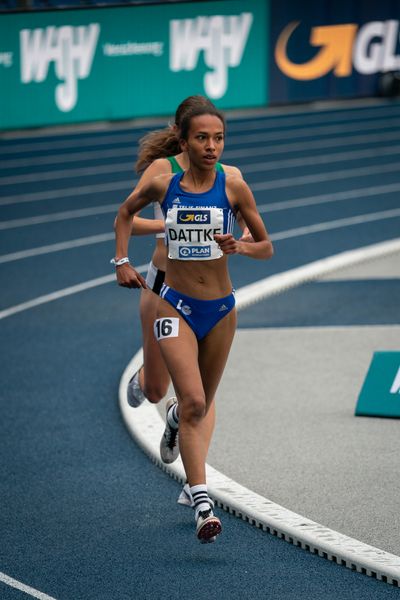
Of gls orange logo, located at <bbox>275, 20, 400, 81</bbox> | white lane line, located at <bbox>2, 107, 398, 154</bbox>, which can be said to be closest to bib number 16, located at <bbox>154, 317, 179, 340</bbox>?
white lane line, located at <bbox>2, 107, 398, 154</bbox>

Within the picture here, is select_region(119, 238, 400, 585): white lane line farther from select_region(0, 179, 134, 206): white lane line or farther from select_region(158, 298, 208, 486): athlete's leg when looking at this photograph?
select_region(0, 179, 134, 206): white lane line

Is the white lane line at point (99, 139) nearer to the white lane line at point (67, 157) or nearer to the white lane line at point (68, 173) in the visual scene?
the white lane line at point (67, 157)

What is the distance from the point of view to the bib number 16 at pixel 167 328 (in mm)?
5285

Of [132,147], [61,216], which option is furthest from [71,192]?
[132,147]

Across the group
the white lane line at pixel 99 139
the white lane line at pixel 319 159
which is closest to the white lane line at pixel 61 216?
the white lane line at pixel 319 159

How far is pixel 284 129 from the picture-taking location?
2145 centimetres

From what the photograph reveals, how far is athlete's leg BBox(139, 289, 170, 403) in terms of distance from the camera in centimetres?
615

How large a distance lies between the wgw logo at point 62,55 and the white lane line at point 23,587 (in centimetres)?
1583

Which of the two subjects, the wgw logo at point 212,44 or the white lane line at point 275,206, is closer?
the white lane line at point 275,206

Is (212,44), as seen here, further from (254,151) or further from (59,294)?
(59,294)

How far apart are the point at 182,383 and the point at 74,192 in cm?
1072

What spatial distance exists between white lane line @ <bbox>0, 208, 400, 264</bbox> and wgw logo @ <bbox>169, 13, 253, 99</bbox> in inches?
339

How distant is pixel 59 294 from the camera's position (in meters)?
10.4

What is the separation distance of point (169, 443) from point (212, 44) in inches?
678
